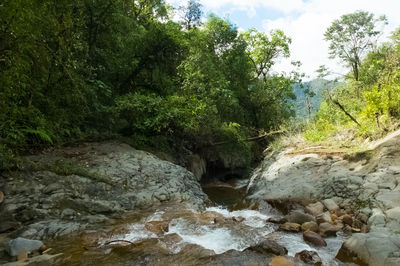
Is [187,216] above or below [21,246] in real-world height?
below

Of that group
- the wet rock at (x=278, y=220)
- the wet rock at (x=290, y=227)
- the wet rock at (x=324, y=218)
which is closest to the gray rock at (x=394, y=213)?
the wet rock at (x=324, y=218)

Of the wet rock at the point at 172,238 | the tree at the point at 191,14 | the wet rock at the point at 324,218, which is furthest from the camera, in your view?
the tree at the point at 191,14

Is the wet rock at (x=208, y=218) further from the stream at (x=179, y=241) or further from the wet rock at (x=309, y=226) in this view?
the wet rock at (x=309, y=226)

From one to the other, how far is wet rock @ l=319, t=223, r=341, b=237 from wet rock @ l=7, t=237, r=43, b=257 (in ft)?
15.6

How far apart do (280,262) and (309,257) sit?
22.3 inches

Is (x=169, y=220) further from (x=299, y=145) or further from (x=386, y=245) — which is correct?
(x=299, y=145)

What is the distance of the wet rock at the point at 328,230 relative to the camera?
4012 millimetres

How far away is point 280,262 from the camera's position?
2.90 m

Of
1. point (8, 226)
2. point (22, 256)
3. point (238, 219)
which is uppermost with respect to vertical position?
point (8, 226)

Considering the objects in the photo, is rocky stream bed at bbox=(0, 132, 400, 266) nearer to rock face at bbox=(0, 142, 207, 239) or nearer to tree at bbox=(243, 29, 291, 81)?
rock face at bbox=(0, 142, 207, 239)

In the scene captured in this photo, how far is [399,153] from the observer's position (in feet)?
17.1

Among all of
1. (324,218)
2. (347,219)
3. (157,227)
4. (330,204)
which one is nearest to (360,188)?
(330,204)

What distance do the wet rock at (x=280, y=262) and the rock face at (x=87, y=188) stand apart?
3328 mm

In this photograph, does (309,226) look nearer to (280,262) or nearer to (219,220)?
(280,262)
